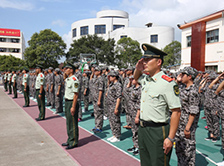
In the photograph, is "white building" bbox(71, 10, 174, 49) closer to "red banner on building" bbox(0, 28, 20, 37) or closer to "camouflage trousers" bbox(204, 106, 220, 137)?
"red banner on building" bbox(0, 28, 20, 37)

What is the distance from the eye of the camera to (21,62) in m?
40.0

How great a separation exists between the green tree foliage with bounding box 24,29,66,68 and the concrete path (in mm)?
31210

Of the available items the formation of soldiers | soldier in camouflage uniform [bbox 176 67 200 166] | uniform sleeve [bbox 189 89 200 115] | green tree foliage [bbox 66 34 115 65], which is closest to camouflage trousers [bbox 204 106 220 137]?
Result: the formation of soldiers

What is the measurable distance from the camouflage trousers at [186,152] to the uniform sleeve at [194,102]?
539 millimetres

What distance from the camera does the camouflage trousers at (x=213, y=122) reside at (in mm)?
5990

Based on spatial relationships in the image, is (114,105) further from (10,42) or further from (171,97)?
(10,42)

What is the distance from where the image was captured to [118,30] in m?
45.8

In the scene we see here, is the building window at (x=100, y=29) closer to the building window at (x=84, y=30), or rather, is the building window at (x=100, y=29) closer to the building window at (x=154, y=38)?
the building window at (x=84, y=30)

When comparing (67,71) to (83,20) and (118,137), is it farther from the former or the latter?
(83,20)

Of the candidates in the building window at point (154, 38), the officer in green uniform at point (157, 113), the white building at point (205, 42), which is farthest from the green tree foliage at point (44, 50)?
the officer in green uniform at point (157, 113)

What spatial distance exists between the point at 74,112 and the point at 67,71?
1.14 metres

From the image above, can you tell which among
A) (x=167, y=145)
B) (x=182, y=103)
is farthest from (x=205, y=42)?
(x=167, y=145)

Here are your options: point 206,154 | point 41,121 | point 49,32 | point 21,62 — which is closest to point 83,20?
point 49,32

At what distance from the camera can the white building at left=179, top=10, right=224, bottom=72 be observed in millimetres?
20962
